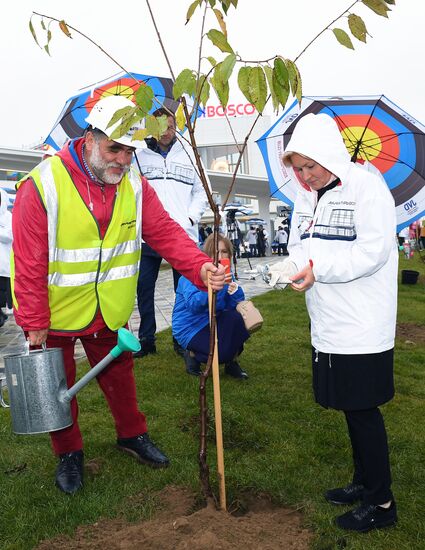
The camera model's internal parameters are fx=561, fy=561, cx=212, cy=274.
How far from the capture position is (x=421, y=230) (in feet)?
77.2

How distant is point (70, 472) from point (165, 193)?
3.13 meters

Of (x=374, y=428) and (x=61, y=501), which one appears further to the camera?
(x=61, y=501)

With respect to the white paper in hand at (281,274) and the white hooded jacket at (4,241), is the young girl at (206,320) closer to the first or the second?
the white paper in hand at (281,274)

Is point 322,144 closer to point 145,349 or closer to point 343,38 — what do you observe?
point 343,38

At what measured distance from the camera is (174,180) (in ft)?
18.3

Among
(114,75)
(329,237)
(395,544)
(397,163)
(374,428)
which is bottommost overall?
(395,544)

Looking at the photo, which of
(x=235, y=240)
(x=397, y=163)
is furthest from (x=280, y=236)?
(x=397, y=163)

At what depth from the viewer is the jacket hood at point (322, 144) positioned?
96.0 inches

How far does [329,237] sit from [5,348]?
5.52 m

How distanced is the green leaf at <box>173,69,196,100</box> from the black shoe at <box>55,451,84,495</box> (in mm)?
2222

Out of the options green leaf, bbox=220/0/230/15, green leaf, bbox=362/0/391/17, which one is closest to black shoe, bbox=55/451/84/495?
green leaf, bbox=220/0/230/15

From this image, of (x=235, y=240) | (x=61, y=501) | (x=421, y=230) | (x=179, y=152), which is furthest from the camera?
(x=235, y=240)

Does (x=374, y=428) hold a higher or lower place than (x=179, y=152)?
lower

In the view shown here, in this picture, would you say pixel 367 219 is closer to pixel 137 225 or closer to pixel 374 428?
pixel 374 428
